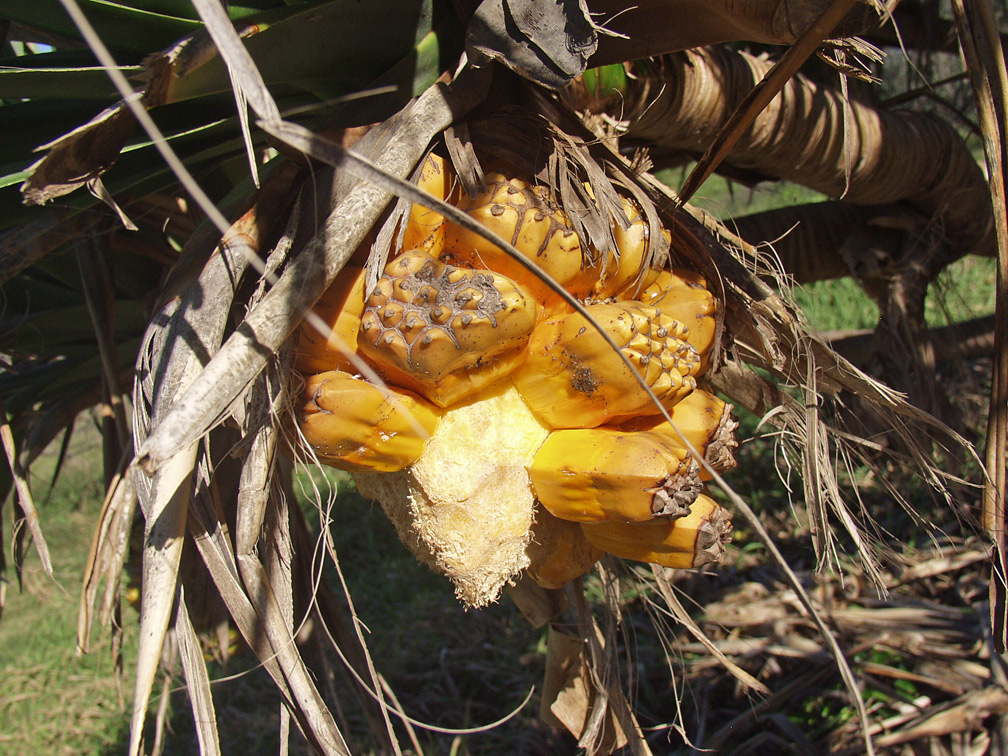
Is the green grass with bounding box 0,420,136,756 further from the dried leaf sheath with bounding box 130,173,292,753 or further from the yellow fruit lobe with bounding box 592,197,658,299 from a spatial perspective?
the yellow fruit lobe with bounding box 592,197,658,299

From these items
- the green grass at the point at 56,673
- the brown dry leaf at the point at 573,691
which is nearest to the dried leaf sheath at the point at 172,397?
the brown dry leaf at the point at 573,691

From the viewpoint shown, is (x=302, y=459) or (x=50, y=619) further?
(x=50, y=619)

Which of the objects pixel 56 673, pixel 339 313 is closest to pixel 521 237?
pixel 339 313

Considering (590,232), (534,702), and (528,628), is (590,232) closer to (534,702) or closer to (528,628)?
(534,702)

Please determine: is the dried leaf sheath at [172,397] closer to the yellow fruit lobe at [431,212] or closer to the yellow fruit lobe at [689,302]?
the yellow fruit lobe at [431,212]

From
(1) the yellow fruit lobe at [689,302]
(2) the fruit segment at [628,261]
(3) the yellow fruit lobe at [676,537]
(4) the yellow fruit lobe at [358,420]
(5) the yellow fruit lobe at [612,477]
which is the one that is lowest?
(3) the yellow fruit lobe at [676,537]

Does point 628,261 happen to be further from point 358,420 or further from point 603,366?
point 358,420

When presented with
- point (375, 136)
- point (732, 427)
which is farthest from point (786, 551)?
point (375, 136)
